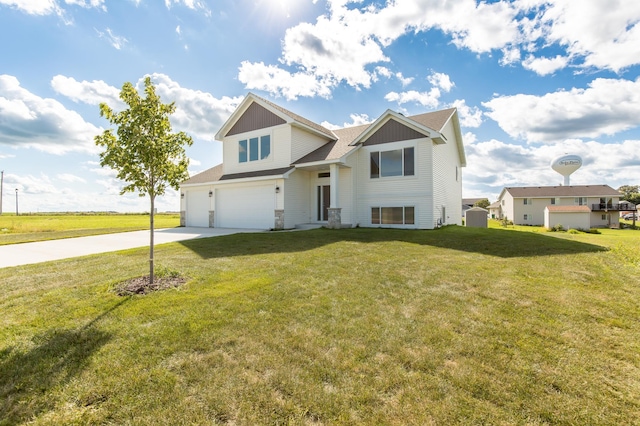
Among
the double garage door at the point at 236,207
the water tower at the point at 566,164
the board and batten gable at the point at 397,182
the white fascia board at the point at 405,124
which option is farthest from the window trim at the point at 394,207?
the water tower at the point at 566,164

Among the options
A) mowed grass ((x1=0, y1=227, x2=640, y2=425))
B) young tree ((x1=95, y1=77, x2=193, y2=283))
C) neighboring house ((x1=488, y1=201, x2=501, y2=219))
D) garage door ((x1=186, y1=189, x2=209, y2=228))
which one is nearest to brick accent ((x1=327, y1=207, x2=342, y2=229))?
mowed grass ((x1=0, y1=227, x2=640, y2=425))

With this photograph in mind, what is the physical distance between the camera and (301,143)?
18047mm

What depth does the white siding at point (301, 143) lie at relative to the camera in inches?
688

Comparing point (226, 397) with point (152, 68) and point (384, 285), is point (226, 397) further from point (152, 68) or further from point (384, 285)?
point (152, 68)

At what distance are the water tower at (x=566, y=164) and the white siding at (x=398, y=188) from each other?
146 ft

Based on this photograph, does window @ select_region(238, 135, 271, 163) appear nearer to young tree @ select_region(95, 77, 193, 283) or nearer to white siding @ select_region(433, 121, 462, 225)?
white siding @ select_region(433, 121, 462, 225)

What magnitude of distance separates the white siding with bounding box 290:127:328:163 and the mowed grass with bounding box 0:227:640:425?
12307mm

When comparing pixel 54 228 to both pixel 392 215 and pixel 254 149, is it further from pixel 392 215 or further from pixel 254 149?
pixel 392 215

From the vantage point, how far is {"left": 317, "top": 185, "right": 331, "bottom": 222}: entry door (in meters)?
17.6

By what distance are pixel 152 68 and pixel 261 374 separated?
1352 centimetres

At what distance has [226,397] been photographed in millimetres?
2422

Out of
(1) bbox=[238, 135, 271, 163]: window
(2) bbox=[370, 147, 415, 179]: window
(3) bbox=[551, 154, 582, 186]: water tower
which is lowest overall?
(2) bbox=[370, 147, 415, 179]: window

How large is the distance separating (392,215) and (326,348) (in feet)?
44.6

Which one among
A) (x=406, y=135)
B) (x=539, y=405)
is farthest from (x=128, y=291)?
(x=406, y=135)
